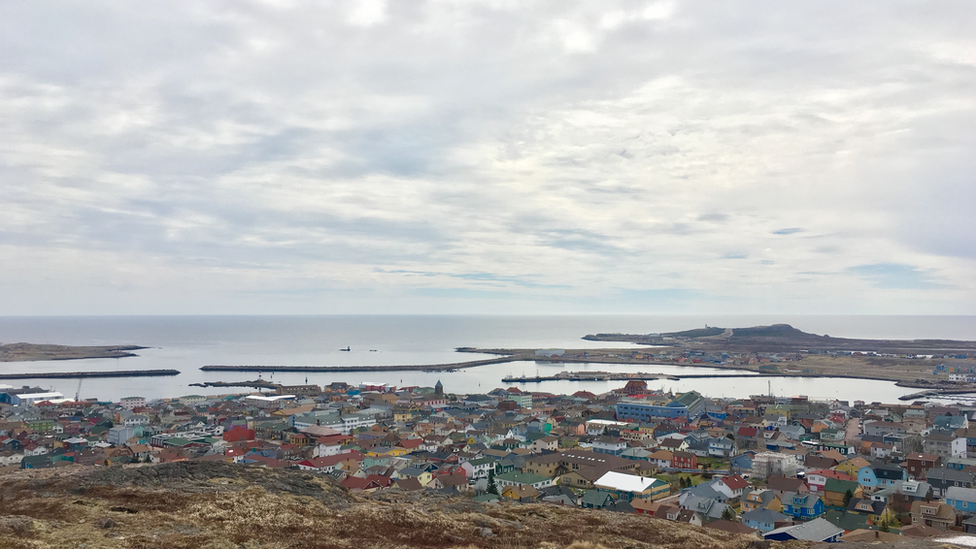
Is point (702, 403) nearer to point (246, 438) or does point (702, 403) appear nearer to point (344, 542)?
point (246, 438)

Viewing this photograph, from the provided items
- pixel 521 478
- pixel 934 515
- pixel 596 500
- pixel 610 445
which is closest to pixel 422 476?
pixel 521 478

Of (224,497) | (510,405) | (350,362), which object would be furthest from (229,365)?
(224,497)

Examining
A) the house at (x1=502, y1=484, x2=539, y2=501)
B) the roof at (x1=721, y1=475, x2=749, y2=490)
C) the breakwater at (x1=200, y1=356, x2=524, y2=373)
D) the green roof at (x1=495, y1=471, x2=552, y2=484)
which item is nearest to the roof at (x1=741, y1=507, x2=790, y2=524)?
the roof at (x1=721, y1=475, x2=749, y2=490)

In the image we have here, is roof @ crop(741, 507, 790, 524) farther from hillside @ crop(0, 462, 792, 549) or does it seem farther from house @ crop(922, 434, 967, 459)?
house @ crop(922, 434, 967, 459)

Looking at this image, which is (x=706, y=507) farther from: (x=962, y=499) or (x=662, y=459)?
(x=662, y=459)

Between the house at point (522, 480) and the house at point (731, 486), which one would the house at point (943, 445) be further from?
the house at point (522, 480)
